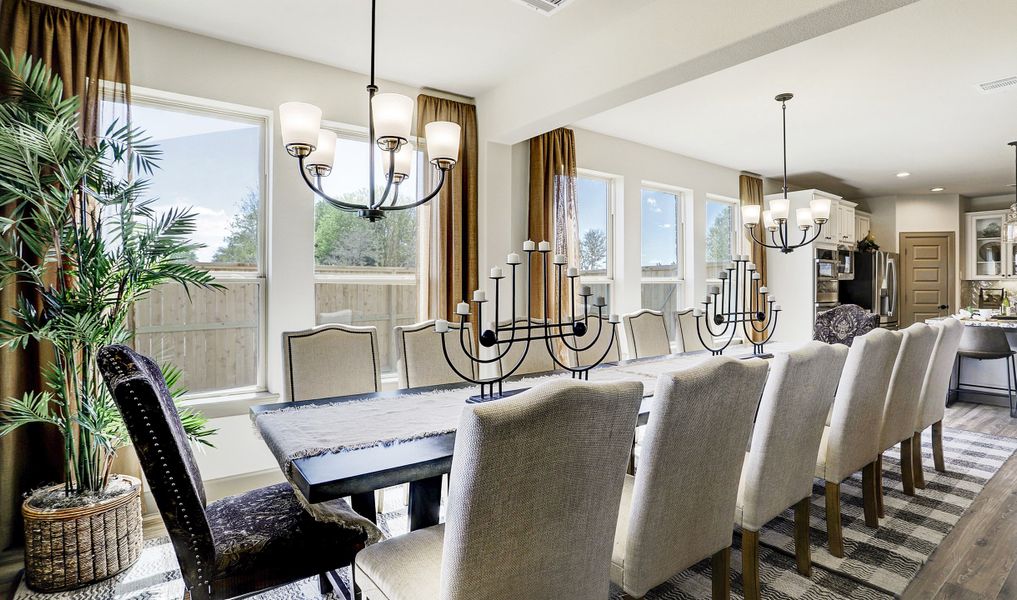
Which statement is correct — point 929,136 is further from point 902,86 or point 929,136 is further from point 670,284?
point 670,284

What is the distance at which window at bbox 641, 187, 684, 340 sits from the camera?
544 centimetres

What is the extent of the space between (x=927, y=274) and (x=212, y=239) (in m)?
9.39

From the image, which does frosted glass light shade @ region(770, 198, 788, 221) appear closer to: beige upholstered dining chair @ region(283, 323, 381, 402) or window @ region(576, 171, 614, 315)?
window @ region(576, 171, 614, 315)

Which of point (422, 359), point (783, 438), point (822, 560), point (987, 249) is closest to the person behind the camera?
point (783, 438)

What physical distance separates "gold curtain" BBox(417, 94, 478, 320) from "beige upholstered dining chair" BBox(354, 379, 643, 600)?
2.53 meters

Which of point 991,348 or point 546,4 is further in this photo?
point 991,348

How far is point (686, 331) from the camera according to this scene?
405 cm

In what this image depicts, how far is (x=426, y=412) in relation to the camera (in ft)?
6.42

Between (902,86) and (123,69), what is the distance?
4777 mm

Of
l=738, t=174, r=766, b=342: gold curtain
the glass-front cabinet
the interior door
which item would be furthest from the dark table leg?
the glass-front cabinet

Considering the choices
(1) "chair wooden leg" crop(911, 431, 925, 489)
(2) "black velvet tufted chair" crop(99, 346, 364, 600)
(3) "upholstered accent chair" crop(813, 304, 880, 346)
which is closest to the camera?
(2) "black velvet tufted chair" crop(99, 346, 364, 600)

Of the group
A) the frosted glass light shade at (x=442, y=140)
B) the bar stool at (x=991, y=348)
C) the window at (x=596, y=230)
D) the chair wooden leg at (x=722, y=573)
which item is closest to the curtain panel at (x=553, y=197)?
the window at (x=596, y=230)

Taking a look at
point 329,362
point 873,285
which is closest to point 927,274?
point 873,285

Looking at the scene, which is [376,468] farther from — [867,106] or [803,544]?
[867,106]
